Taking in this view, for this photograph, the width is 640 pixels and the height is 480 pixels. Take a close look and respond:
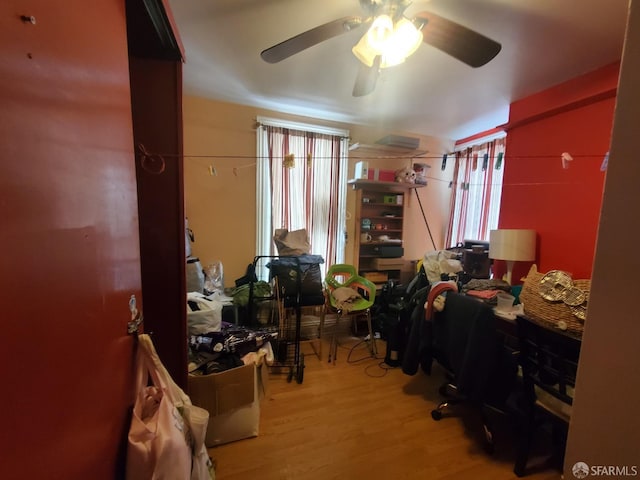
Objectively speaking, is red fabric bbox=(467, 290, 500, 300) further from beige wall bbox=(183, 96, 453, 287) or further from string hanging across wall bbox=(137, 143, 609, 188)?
beige wall bbox=(183, 96, 453, 287)

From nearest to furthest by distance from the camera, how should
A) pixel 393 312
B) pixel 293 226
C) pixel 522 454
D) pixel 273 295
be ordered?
pixel 522 454, pixel 273 295, pixel 393 312, pixel 293 226

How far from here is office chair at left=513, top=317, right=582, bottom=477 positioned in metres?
1.25

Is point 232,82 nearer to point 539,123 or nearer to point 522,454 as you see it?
point 539,123

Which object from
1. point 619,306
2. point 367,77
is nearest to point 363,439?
point 619,306

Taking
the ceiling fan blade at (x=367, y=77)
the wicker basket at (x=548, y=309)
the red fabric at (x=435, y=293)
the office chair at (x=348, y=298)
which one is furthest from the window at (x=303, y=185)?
the wicker basket at (x=548, y=309)

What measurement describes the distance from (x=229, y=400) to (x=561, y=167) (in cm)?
298

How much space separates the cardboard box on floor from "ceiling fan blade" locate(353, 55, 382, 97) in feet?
6.11

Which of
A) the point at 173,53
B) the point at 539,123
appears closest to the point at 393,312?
the point at 539,123

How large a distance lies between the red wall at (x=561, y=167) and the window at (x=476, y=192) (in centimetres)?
47

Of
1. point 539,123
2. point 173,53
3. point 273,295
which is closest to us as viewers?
point 173,53

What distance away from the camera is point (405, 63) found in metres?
1.92

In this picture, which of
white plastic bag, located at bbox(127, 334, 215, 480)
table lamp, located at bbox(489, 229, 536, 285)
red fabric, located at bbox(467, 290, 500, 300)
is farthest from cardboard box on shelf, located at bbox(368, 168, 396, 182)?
white plastic bag, located at bbox(127, 334, 215, 480)

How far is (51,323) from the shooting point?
47 centimetres

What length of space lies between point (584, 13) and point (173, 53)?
2167 millimetres
